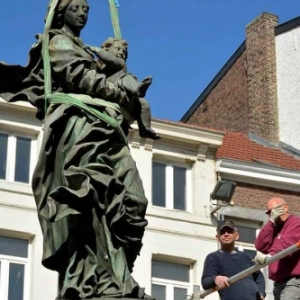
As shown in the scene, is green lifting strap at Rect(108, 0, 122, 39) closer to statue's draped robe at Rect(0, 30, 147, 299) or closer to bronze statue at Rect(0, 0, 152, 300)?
bronze statue at Rect(0, 0, 152, 300)

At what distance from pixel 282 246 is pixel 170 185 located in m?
16.9

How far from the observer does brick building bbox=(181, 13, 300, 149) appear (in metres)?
34.4

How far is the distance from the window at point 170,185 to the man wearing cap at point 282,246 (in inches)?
651

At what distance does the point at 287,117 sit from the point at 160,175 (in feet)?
26.2

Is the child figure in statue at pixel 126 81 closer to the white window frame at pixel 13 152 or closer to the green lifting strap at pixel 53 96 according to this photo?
the green lifting strap at pixel 53 96

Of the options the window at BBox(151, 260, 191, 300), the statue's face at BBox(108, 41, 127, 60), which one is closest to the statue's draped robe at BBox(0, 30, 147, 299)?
the statue's face at BBox(108, 41, 127, 60)

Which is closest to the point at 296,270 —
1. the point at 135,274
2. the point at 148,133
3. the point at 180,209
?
the point at 148,133

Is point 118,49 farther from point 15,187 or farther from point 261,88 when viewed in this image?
point 261,88

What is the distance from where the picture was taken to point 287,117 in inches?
1356

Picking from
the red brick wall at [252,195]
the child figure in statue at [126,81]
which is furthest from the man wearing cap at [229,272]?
the red brick wall at [252,195]

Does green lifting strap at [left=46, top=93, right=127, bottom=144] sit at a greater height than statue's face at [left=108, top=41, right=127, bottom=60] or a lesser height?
lesser

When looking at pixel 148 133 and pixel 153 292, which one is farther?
pixel 153 292

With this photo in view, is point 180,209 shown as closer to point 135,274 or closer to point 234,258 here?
point 135,274

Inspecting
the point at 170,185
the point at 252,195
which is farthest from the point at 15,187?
the point at 252,195
